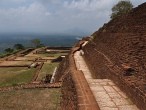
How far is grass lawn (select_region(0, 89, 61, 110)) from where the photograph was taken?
10730 mm

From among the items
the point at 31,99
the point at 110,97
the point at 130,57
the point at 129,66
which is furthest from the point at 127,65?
the point at 31,99

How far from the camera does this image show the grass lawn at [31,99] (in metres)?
10.7

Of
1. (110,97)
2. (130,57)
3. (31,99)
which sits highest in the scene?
(130,57)

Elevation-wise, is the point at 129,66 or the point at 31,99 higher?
the point at 129,66

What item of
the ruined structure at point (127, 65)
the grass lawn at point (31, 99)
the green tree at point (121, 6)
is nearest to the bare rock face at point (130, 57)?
the ruined structure at point (127, 65)

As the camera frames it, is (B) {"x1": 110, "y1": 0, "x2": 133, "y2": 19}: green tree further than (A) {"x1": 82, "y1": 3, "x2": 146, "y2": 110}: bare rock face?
Yes

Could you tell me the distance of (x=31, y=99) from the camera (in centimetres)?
1161

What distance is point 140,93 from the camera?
7.82 meters

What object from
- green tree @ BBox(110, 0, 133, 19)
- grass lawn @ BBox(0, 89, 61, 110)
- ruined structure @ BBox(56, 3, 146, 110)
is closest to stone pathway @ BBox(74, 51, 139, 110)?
ruined structure @ BBox(56, 3, 146, 110)

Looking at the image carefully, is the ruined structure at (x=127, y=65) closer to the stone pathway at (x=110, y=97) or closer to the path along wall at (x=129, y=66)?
the path along wall at (x=129, y=66)

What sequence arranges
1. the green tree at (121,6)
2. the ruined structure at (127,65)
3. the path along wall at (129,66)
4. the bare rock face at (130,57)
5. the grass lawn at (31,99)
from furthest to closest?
the green tree at (121,6), the grass lawn at (31,99), the bare rock face at (130,57), the ruined structure at (127,65), the path along wall at (129,66)

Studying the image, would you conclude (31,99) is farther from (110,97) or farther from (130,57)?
(130,57)

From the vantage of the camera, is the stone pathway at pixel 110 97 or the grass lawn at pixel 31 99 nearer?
the stone pathway at pixel 110 97

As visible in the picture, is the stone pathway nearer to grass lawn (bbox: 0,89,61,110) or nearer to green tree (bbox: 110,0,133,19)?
grass lawn (bbox: 0,89,61,110)
